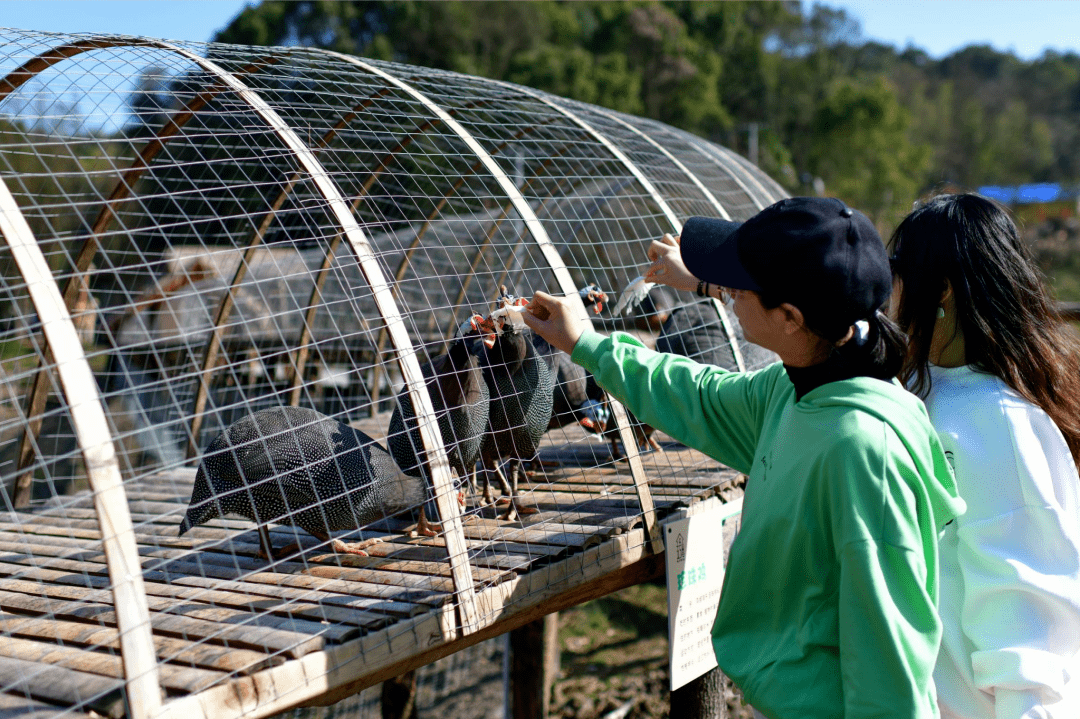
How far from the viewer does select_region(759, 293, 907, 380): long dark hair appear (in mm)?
1466

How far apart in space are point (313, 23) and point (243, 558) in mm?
30728

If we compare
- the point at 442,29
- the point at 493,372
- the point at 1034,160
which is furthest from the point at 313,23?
the point at 1034,160

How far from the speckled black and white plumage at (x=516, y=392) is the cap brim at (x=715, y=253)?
1391 millimetres

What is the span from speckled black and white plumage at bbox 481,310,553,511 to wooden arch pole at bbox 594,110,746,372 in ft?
2.69

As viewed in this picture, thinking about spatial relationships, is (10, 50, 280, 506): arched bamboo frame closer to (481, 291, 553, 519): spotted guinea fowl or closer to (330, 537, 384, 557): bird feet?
(330, 537, 384, 557): bird feet

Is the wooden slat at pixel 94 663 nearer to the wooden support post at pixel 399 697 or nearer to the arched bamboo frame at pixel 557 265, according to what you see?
the arched bamboo frame at pixel 557 265

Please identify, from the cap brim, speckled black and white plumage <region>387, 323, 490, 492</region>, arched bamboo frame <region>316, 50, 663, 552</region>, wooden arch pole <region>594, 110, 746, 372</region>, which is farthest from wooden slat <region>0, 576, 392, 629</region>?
wooden arch pole <region>594, 110, 746, 372</region>

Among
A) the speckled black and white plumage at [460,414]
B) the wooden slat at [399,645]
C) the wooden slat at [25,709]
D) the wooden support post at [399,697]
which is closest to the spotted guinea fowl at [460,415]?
the speckled black and white plumage at [460,414]

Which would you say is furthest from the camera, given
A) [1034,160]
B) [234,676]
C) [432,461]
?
[1034,160]

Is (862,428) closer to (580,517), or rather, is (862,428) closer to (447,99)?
(580,517)

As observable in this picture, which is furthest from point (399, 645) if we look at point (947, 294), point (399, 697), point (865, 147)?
point (865, 147)

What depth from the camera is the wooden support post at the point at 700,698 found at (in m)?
3.47

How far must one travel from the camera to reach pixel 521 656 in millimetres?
5297

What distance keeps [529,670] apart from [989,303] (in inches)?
166
